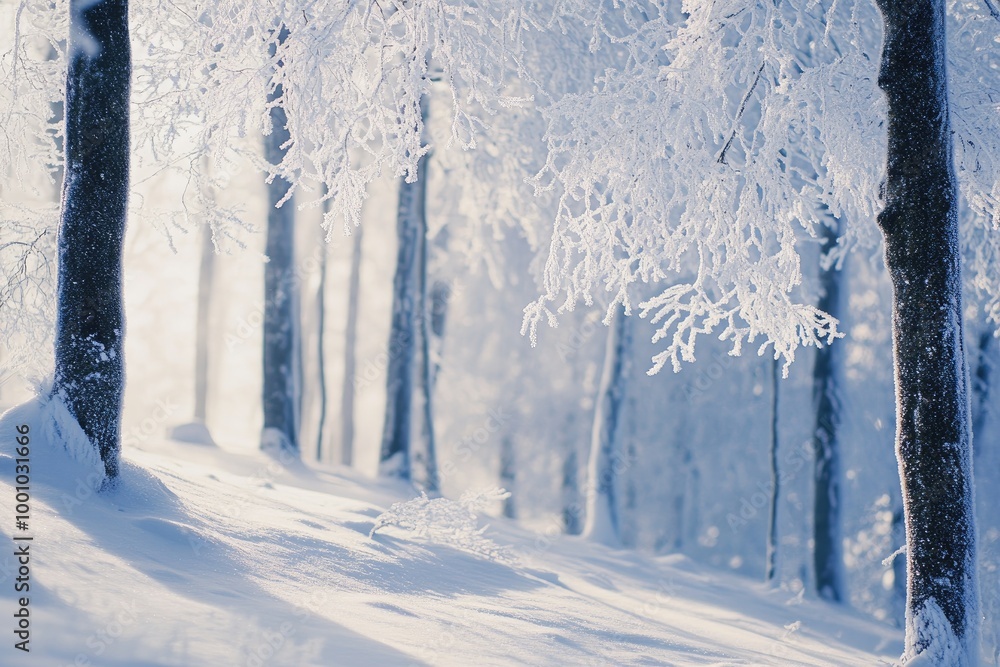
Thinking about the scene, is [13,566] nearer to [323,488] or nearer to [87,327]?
[87,327]

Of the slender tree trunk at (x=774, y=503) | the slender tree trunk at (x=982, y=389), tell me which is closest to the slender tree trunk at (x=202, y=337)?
the slender tree trunk at (x=774, y=503)

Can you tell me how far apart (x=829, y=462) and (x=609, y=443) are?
3.71m

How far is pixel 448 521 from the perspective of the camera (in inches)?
317

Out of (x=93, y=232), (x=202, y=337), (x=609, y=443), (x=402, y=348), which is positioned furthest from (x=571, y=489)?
(x=93, y=232)

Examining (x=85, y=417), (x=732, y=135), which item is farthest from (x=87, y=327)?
(x=732, y=135)

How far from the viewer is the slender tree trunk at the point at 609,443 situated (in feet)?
48.0

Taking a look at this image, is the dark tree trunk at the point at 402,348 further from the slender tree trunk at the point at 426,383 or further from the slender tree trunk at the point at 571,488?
the slender tree trunk at the point at 571,488

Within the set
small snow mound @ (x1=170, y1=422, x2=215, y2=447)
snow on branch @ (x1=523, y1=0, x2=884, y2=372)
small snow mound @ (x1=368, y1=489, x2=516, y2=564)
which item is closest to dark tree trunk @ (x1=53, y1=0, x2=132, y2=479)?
small snow mound @ (x1=368, y1=489, x2=516, y2=564)

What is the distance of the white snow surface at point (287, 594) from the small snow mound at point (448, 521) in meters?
0.04

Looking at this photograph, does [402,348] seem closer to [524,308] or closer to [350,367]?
[524,308]

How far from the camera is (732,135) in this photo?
661 centimetres

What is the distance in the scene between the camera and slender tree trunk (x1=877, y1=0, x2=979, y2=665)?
5000mm

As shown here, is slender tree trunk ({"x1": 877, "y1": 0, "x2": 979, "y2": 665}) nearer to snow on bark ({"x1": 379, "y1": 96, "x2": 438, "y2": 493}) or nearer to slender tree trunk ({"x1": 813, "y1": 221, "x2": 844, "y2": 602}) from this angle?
slender tree trunk ({"x1": 813, "y1": 221, "x2": 844, "y2": 602})

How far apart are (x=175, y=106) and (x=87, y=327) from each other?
2589mm
